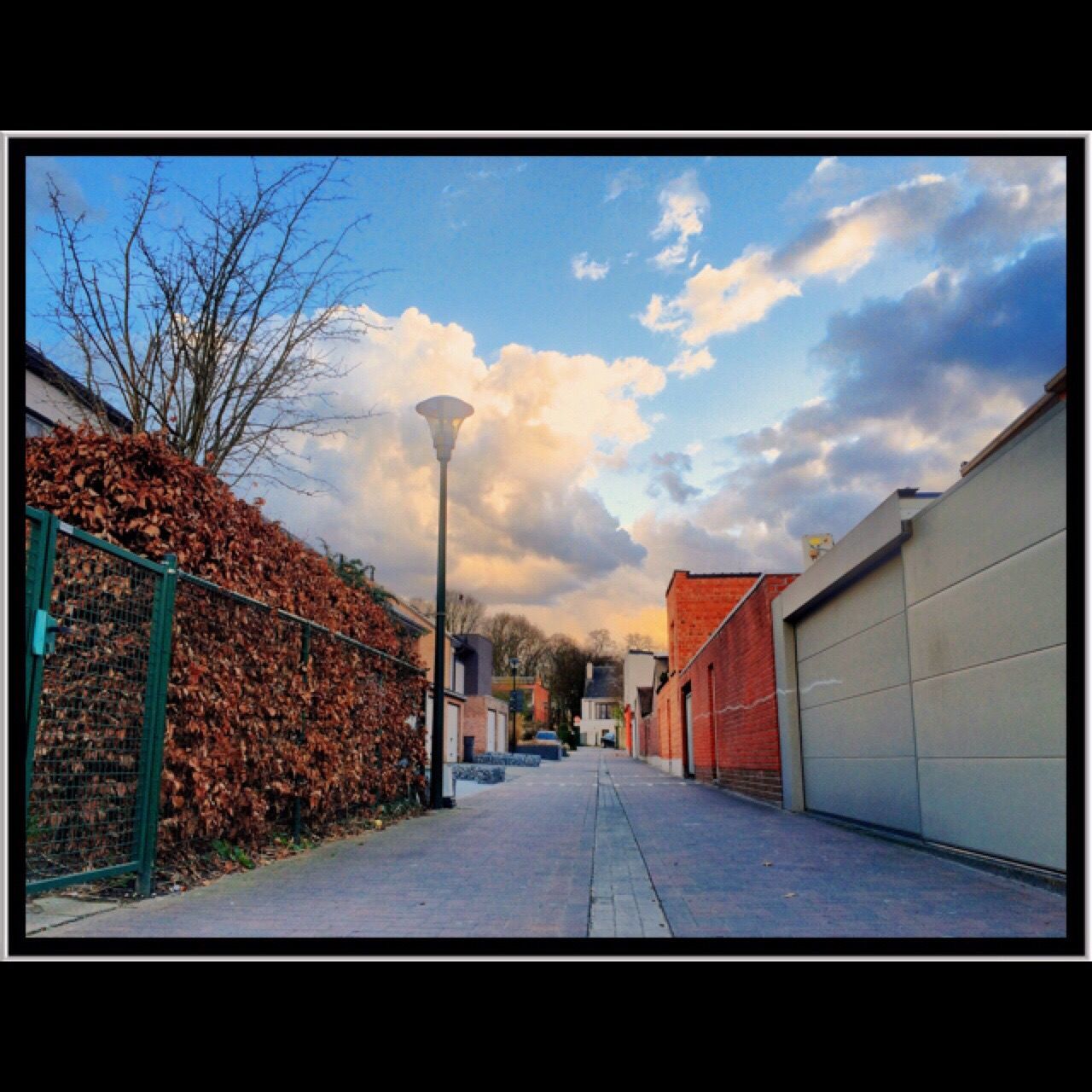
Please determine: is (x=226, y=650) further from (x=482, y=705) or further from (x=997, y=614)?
(x=482, y=705)

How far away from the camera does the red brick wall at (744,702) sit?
12.3m

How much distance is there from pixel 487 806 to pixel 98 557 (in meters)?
8.74

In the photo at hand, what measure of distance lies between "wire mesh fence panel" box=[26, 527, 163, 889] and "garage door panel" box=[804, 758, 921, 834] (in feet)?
20.1

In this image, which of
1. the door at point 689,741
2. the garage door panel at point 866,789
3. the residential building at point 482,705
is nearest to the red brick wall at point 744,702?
the garage door panel at point 866,789

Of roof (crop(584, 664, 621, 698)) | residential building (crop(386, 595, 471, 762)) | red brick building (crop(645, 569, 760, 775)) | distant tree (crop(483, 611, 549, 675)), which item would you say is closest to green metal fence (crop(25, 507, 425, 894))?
residential building (crop(386, 595, 471, 762))

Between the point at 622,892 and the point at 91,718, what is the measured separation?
332 cm

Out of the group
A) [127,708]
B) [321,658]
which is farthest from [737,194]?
[321,658]

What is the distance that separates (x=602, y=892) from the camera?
5273 mm

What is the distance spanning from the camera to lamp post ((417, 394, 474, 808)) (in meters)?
11.1

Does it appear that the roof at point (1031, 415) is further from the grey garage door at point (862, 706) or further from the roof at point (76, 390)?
the roof at point (76, 390)

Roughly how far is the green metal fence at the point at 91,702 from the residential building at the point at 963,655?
504cm

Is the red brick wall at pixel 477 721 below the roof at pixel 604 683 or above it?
above
